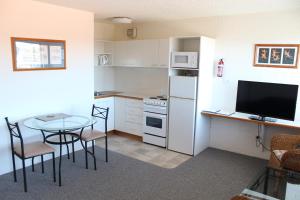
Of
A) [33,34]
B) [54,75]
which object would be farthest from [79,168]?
[33,34]

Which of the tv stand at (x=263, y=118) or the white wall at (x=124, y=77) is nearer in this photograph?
the tv stand at (x=263, y=118)

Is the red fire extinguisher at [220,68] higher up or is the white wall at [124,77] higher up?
the red fire extinguisher at [220,68]

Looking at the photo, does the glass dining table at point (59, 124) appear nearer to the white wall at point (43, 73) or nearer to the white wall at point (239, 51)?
the white wall at point (43, 73)

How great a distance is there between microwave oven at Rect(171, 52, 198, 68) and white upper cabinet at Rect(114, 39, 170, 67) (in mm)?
210

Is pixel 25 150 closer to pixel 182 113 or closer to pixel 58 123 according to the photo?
pixel 58 123

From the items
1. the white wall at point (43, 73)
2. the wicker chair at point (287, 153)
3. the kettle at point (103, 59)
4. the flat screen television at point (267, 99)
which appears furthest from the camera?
the kettle at point (103, 59)

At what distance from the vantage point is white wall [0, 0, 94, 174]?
3381mm

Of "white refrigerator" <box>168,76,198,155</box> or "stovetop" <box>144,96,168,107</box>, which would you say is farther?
"stovetop" <box>144,96,168,107</box>

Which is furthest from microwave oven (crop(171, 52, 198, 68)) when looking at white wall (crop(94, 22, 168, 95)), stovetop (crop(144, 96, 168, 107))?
white wall (crop(94, 22, 168, 95))

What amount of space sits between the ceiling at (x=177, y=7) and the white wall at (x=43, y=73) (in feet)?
0.86

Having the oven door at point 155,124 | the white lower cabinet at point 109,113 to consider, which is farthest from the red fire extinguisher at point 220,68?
the white lower cabinet at point 109,113

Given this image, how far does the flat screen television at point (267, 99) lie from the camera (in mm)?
3668

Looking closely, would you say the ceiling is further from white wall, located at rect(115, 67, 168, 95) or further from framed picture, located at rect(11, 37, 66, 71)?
white wall, located at rect(115, 67, 168, 95)

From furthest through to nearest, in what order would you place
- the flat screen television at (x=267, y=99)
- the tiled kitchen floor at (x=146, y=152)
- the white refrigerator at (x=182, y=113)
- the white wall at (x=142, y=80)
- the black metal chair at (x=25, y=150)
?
the white wall at (x=142, y=80) → the white refrigerator at (x=182, y=113) → the tiled kitchen floor at (x=146, y=152) → the flat screen television at (x=267, y=99) → the black metal chair at (x=25, y=150)
